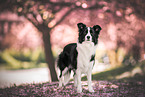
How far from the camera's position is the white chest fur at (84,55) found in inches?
202

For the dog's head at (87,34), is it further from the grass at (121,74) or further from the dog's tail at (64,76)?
the grass at (121,74)

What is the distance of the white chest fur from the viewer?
5121 millimetres

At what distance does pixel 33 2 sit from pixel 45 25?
1.34 metres

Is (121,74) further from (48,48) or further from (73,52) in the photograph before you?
(73,52)

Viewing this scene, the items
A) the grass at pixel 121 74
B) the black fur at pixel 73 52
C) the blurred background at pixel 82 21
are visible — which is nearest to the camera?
the black fur at pixel 73 52

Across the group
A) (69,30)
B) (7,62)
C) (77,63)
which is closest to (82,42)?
(77,63)

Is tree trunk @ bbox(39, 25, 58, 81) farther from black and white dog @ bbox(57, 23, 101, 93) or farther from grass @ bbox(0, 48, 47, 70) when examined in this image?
grass @ bbox(0, 48, 47, 70)

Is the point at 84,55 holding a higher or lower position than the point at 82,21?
lower

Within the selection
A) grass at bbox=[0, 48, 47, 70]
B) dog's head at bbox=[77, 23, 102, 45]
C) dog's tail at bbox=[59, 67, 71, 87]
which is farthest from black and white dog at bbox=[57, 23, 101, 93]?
grass at bbox=[0, 48, 47, 70]

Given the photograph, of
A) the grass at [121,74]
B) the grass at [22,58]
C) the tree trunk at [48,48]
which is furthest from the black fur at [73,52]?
the grass at [22,58]

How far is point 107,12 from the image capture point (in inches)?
351

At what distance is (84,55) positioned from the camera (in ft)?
17.2

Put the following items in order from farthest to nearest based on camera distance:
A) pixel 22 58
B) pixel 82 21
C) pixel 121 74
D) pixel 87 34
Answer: pixel 22 58 → pixel 121 74 → pixel 82 21 → pixel 87 34

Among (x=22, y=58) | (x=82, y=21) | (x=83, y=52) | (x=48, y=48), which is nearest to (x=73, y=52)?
(x=83, y=52)
